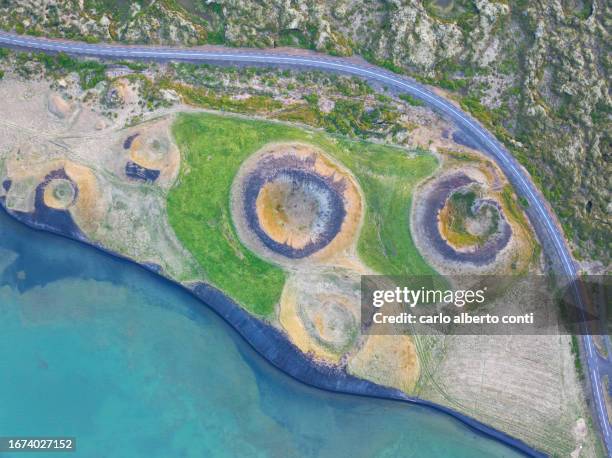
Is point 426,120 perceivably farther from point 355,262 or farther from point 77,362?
point 77,362

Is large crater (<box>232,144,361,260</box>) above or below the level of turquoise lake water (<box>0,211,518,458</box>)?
above

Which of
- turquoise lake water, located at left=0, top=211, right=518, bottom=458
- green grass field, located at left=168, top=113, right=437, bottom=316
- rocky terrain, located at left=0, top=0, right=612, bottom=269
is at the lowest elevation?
turquoise lake water, located at left=0, top=211, right=518, bottom=458

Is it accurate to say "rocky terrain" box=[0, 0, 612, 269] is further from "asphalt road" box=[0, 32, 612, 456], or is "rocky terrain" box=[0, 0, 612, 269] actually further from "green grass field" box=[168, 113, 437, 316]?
"green grass field" box=[168, 113, 437, 316]

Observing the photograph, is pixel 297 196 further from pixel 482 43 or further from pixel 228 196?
pixel 482 43

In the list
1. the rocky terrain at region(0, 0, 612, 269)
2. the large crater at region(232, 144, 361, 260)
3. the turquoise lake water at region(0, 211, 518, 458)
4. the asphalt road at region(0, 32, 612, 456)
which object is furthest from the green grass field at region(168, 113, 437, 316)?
the rocky terrain at region(0, 0, 612, 269)

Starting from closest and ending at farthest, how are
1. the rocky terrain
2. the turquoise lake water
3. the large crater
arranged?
the large crater < the turquoise lake water < the rocky terrain

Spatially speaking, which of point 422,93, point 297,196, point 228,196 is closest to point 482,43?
point 422,93

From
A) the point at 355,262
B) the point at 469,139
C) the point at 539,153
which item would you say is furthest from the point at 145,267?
the point at 539,153
